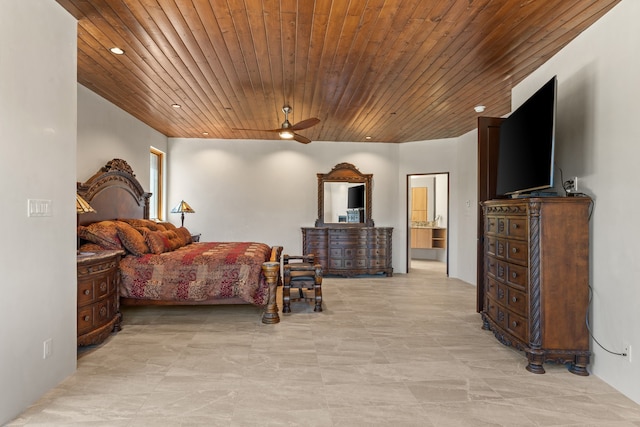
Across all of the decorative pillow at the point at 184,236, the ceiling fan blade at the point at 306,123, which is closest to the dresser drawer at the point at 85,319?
the decorative pillow at the point at 184,236

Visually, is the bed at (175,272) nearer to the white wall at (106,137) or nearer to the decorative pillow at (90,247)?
the decorative pillow at (90,247)

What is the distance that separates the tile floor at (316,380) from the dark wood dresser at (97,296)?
0.54 feet

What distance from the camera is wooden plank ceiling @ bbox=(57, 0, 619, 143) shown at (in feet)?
8.30

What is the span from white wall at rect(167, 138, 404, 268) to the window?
0.21 metres

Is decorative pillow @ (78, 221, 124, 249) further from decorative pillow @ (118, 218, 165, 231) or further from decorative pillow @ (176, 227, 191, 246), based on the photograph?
decorative pillow @ (176, 227, 191, 246)

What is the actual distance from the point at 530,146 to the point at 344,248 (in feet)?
13.9

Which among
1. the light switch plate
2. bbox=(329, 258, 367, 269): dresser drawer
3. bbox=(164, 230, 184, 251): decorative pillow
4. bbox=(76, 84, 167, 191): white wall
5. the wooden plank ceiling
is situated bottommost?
bbox=(329, 258, 367, 269): dresser drawer

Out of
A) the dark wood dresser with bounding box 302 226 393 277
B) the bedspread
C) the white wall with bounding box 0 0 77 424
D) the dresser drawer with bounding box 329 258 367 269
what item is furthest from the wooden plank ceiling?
the dresser drawer with bounding box 329 258 367 269

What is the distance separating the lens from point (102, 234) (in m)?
3.82

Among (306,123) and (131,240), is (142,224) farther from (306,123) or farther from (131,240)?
(306,123)

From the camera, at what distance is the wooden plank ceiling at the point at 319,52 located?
253cm

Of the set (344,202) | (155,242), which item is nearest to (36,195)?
(155,242)

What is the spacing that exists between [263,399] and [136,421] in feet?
2.41

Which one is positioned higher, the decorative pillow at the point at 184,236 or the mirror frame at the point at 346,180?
the mirror frame at the point at 346,180
